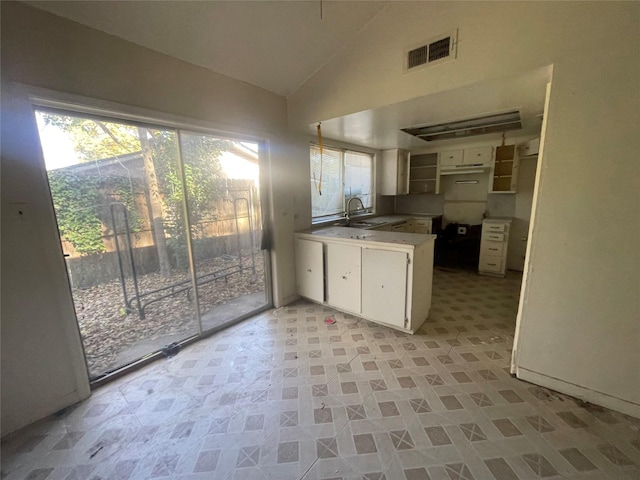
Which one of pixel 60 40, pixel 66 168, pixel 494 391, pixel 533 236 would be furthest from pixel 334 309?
pixel 60 40

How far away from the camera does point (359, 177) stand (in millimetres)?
4609

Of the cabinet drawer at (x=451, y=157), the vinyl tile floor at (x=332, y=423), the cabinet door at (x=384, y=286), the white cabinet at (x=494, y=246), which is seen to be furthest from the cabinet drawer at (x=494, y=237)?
the cabinet door at (x=384, y=286)

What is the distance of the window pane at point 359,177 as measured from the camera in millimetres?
4332

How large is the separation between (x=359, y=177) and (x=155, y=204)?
336 cm

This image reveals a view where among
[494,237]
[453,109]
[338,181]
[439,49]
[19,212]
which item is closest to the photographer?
[19,212]

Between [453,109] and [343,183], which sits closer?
[453,109]

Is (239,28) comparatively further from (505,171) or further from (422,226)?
(505,171)

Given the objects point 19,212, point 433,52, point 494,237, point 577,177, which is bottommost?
point 494,237

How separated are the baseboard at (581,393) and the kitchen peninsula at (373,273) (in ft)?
2.97

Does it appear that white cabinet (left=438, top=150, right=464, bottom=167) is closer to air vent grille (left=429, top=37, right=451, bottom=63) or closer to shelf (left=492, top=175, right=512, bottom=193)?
shelf (left=492, top=175, right=512, bottom=193)

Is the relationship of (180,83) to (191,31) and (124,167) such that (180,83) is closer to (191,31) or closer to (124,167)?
(191,31)

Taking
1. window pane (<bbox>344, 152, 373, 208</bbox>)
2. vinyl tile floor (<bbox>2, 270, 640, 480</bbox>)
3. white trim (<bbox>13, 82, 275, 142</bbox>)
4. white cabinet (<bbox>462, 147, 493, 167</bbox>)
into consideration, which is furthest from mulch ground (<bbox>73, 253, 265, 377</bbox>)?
white cabinet (<bbox>462, 147, 493, 167</bbox>)

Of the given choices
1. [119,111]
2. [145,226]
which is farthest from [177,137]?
[145,226]

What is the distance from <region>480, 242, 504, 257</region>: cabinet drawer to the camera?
395cm
